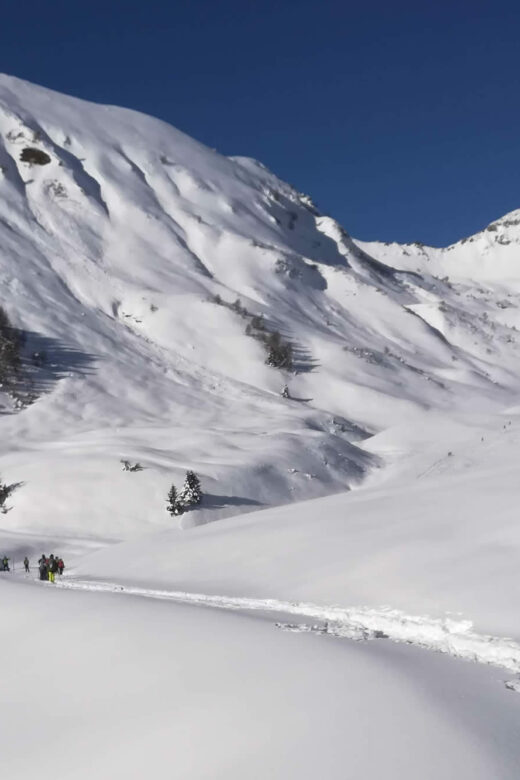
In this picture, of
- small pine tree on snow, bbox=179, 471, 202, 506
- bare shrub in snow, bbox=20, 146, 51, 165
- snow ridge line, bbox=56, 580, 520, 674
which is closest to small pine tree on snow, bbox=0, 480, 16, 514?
small pine tree on snow, bbox=179, 471, 202, 506

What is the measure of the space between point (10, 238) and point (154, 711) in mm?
90029

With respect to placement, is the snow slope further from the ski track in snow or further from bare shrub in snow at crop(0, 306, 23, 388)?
bare shrub in snow at crop(0, 306, 23, 388)

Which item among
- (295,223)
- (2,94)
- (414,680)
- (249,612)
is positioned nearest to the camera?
(414,680)

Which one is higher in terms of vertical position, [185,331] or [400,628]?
[185,331]

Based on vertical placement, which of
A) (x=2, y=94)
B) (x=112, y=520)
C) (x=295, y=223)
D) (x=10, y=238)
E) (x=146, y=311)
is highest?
(x=2, y=94)

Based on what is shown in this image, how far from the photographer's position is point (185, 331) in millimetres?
85562

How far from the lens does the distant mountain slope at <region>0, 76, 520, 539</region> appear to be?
47375 millimetres

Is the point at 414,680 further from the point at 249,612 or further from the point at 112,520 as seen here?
the point at 112,520

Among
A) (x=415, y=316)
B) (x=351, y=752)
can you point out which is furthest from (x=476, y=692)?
(x=415, y=316)

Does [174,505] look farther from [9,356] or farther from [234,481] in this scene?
[9,356]

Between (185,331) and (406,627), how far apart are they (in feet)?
244

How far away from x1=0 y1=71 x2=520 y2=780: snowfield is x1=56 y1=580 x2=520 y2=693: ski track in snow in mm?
73

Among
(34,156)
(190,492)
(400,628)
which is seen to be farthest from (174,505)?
(34,156)

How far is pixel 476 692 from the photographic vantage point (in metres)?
8.12
